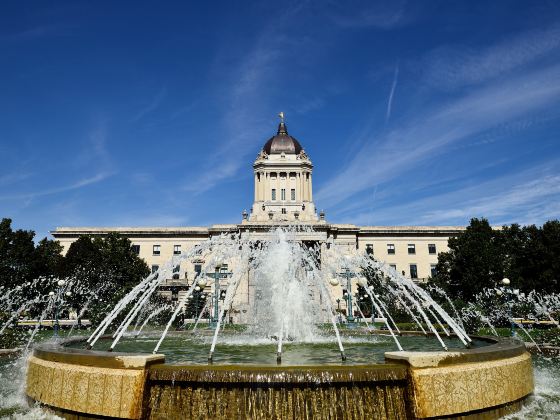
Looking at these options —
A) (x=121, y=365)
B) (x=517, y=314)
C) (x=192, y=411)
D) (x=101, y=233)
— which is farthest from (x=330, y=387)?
(x=101, y=233)

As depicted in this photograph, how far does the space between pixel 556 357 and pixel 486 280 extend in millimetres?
28524

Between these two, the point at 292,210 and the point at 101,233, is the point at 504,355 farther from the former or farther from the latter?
the point at 101,233

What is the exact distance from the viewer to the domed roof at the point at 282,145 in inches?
3059

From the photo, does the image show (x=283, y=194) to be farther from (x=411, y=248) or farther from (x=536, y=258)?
(x=536, y=258)

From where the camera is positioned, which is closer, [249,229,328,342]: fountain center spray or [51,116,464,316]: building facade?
[249,229,328,342]: fountain center spray

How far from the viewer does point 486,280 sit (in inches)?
1682

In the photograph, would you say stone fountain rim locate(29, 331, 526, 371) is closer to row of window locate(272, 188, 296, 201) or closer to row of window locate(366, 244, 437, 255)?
row of window locate(366, 244, 437, 255)

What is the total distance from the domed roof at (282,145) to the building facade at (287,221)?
3548 mm

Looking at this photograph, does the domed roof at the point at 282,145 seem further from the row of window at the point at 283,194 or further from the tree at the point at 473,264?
the tree at the point at 473,264

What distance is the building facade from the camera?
6750cm

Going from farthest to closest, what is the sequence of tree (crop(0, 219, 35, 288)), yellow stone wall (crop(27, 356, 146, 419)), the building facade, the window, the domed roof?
the domed roof, the window, the building facade, tree (crop(0, 219, 35, 288)), yellow stone wall (crop(27, 356, 146, 419))

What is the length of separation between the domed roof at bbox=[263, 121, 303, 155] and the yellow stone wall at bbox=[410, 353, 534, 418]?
71349mm

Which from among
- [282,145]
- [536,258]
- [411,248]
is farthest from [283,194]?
[536,258]

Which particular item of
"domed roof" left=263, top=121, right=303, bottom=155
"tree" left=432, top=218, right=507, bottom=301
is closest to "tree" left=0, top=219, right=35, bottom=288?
"tree" left=432, top=218, right=507, bottom=301
